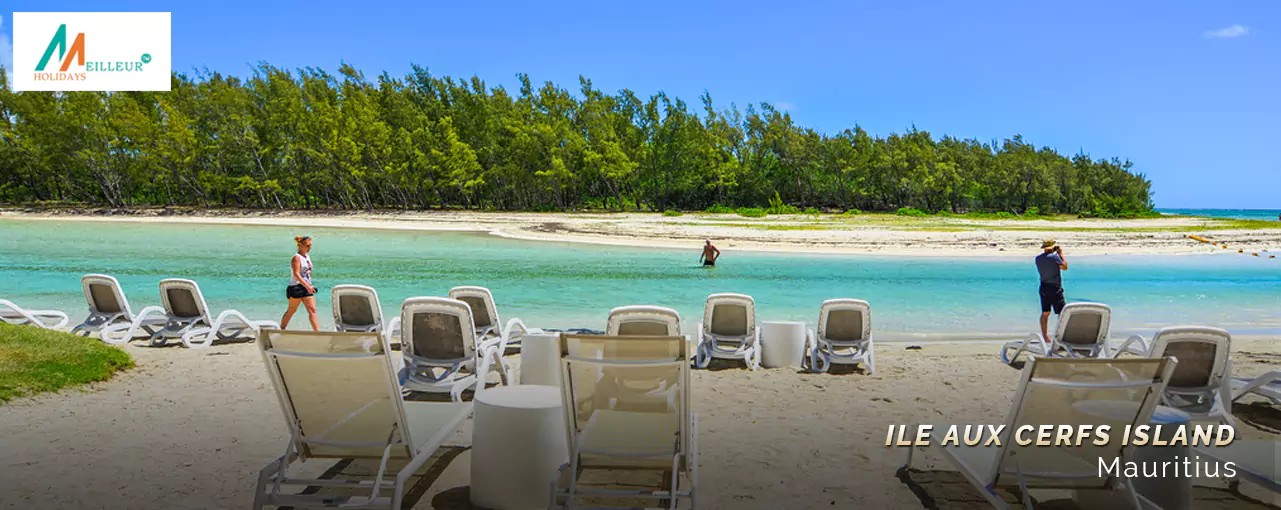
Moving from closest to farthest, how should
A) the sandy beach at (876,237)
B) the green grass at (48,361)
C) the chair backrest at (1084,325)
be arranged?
the green grass at (48,361) < the chair backrest at (1084,325) < the sandy beach at (876,237)

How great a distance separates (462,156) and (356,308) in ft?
179

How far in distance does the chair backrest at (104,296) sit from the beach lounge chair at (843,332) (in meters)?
8.16

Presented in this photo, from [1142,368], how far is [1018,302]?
521 inches

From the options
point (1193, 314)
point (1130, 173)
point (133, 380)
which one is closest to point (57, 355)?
point (133, 380)

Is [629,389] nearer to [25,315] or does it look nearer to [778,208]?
[25,315]

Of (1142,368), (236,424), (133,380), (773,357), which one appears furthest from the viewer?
(773,357)

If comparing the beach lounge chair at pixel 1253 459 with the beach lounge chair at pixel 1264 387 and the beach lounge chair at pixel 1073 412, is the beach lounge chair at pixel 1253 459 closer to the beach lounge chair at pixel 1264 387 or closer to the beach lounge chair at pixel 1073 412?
the beach lounge chair at pixel 1073 412

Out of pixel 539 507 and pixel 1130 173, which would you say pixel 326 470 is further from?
pixel 1130 173

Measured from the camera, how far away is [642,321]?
19.2 feet

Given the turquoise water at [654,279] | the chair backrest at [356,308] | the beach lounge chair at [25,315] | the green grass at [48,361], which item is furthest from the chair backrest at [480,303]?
the beach lounge chair at [25,315]

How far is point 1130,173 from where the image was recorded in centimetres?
7775

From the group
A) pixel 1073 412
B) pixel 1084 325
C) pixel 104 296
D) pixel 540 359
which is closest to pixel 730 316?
pixel 540 359

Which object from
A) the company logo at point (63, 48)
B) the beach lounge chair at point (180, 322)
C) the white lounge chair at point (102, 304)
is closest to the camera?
the beach lounge chair at point (180, 322)

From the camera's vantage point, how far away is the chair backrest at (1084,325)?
7398 mm
